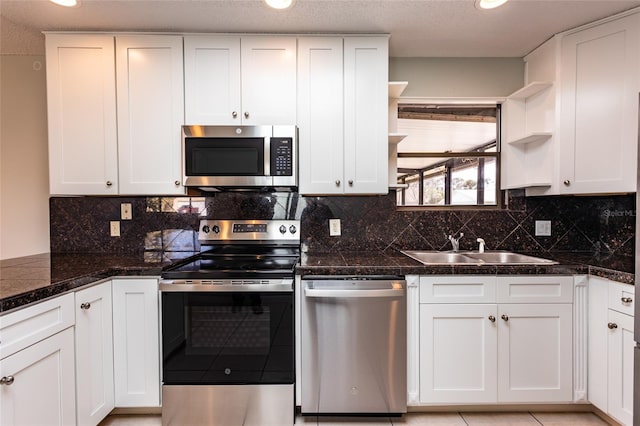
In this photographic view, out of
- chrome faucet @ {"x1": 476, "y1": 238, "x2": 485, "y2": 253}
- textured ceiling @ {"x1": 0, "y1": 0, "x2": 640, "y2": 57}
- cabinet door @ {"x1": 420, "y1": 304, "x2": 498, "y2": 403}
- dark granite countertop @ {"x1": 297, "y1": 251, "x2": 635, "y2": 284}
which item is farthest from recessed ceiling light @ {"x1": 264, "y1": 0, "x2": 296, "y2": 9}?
chrome faucet @ {"x1": 476, "y1": 238, "x2": 485, "y2": 253}

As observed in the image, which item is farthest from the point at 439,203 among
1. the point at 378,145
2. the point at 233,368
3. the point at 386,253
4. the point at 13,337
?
the point at 13,337

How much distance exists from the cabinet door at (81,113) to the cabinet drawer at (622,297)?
2896mm

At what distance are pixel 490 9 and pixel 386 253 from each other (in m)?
1.59

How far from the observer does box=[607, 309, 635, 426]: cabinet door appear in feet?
5.30

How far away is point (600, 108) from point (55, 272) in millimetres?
3152

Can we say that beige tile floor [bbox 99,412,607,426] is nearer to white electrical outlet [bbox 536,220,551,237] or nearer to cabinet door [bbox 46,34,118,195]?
white electrical outlet [bbox 536,220,551,237]

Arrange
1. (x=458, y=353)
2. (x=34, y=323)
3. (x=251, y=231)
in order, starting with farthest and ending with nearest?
(x=251, y=231), (x=458, y=353), (x=34, y=323)

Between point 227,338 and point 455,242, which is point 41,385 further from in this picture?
point 455,242

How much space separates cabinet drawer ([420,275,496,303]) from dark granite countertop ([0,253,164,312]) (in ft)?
4.89

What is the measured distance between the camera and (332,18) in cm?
193

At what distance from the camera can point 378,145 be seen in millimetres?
2078

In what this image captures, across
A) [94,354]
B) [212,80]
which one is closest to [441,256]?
[212,80]

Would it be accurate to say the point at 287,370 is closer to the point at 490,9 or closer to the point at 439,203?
the point at 439,203

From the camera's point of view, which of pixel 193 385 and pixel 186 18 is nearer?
pixel 193 385
